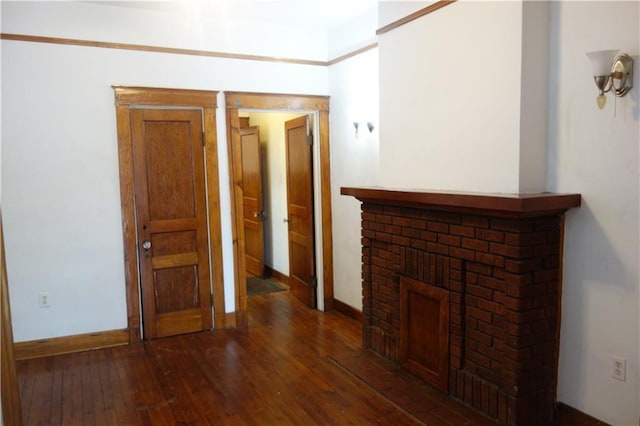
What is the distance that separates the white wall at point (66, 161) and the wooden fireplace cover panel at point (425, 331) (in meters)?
2.44

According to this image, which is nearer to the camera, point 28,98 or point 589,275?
point 589,275

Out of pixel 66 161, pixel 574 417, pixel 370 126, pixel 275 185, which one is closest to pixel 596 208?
pixel 574 417

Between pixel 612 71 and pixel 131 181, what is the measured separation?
3.53 metres

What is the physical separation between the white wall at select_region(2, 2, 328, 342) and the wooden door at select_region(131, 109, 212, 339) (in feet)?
0.69

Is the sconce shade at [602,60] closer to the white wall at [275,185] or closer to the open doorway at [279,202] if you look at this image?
the open doorway at [279,202]

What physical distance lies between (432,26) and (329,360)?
2554mm

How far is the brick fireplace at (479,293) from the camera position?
258 cm

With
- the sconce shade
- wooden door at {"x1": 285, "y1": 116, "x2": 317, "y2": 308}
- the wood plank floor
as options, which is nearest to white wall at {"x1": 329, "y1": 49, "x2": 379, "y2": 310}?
wooden door at {"x1": 285, "y1": 116, "x2": 317, "y2": 308}

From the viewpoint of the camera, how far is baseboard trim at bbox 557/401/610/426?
8.50ft

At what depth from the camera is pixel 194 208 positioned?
438cm

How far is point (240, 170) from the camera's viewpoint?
4.50m

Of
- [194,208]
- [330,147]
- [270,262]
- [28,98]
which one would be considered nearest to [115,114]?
[28,98]

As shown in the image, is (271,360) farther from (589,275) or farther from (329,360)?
(589,275)

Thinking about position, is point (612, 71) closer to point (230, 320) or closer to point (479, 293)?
point (479, 293)
